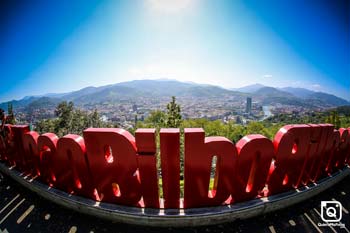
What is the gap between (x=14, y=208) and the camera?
5887 millimetres

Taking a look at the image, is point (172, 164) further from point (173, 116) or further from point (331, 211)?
point (173, 116)

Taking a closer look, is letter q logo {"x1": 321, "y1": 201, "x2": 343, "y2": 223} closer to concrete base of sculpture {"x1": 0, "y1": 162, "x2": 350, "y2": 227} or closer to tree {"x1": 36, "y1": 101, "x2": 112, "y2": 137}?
concrete base of sculpture {"x1": 0, "y1": 162, "x2": 350, "y2": 227}

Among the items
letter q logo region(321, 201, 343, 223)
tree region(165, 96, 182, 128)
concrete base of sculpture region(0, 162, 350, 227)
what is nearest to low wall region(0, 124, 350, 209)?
concrete base of sculpture region(0, 162, 350, 227)

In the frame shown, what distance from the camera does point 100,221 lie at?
515cm

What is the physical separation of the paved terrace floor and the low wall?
0.61m

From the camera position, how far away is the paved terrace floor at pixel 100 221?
4.89 m

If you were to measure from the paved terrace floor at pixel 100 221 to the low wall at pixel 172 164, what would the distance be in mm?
614

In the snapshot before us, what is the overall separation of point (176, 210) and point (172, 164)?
1.54 meters

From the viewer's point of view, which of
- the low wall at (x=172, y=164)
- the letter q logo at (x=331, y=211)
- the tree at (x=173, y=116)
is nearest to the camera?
the low wall at (x=172, y=164)

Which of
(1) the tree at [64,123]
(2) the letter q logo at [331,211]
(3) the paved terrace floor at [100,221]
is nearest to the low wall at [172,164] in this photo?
(3) the paved terrace floor at [100,221]

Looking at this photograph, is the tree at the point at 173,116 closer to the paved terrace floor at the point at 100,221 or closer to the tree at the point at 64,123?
the paved terrace floor at the point at 100,221

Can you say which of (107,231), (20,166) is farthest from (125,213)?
(20,166)

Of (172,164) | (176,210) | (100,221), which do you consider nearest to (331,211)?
(176,210)

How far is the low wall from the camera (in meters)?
4.85
